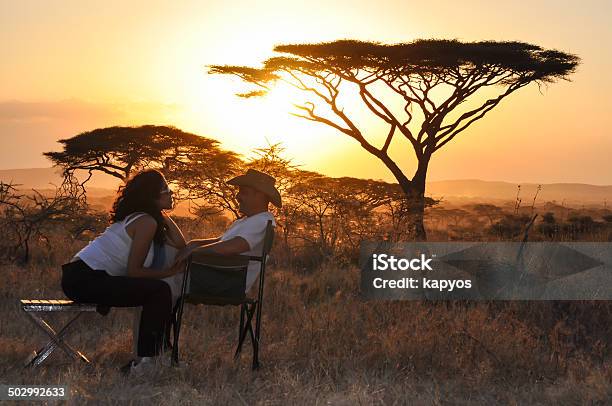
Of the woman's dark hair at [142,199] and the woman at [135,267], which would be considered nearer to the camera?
the woman at [135,267]

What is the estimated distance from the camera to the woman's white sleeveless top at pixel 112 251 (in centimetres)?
513

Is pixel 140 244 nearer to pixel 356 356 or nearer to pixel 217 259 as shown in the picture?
pixel 217 259

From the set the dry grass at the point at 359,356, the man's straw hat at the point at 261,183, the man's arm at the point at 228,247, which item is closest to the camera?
the dry grass at the point at 359,356

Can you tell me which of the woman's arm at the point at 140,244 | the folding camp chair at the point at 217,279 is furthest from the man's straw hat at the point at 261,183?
the woman's arm at the point at 140,244

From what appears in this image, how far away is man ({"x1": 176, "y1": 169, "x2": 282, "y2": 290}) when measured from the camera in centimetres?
516

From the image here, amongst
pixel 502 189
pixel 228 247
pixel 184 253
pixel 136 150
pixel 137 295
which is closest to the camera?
pixel 137 295

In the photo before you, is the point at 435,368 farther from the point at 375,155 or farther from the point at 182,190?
the point at 375,155

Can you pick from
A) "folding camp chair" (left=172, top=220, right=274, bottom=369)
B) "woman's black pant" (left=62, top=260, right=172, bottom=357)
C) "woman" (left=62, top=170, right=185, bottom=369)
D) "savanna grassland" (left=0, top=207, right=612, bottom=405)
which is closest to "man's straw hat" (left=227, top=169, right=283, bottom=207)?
"folding camp chair" (left=172, top=220, right=274, bottom=369)

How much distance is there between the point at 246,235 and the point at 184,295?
516 mm

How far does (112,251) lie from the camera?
516 centimetres

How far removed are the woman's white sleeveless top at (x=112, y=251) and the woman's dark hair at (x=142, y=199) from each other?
0.05 meters

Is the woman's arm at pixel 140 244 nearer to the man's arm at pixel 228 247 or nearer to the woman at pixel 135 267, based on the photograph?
the woman at pixel 135 267

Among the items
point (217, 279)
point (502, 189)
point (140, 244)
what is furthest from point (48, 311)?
point (502, 189)

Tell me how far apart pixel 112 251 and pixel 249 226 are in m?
0.83
